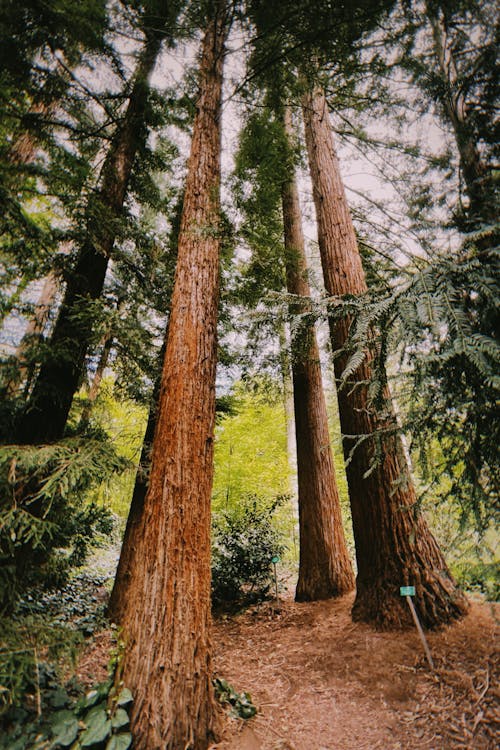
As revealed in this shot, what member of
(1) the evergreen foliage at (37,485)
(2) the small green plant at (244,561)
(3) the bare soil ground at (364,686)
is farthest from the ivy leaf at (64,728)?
(2) the small green plant at (244,561)

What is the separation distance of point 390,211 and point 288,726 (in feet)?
24.2

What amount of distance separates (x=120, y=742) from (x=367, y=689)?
85.9 inches

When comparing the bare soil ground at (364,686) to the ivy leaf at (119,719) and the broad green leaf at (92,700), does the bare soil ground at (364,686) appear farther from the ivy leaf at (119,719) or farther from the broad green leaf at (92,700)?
the broad green leaf at (92,700)

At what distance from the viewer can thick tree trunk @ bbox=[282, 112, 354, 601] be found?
212 inches

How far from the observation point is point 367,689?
9.94 feet

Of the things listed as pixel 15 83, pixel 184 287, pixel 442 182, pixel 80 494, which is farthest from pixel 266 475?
pixel 15 83

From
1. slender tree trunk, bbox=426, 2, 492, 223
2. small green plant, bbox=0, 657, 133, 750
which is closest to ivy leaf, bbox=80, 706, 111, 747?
small green plant, bbox=0, 657, 133, 750

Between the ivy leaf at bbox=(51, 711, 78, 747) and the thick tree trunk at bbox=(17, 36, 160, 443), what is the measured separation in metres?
2.51

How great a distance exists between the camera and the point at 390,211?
627 cm

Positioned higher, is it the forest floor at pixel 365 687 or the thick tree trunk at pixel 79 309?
the thick tree trunk at pixel 79 309

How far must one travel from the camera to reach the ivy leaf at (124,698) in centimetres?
223

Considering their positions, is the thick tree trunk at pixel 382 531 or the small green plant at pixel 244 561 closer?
the thick tree trunk at pixel 382 531

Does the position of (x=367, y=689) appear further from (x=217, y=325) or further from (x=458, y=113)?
(x=458, y=113)

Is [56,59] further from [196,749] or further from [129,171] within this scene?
[196,749]
